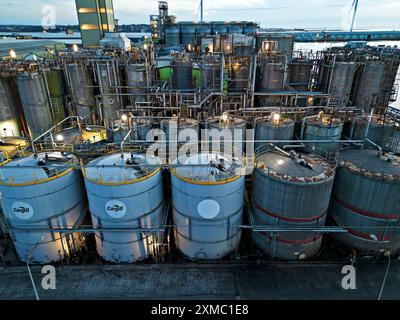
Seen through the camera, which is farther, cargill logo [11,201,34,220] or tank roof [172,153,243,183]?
cargill logo [11,201,34,220]

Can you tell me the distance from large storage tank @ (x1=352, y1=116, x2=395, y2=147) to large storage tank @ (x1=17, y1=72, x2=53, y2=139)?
28903mm

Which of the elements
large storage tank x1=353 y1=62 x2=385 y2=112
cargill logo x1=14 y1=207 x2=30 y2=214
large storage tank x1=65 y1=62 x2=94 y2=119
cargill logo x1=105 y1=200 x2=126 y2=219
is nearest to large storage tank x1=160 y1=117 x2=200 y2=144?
cargill logo x1=105 y1=200 x2=126 y2=219

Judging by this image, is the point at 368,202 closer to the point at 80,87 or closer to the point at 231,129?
the point at 231,129

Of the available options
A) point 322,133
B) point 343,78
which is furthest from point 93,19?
point 322,133

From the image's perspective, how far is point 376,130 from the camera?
19.6 metres

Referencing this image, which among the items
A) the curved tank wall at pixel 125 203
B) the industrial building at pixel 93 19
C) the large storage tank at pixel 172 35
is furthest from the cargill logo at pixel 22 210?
the large storage tank at pixel 172 35

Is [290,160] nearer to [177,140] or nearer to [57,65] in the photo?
[177,140]

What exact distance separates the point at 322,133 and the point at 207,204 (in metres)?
10.9

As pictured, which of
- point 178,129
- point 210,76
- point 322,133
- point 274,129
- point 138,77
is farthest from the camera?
point 138,77

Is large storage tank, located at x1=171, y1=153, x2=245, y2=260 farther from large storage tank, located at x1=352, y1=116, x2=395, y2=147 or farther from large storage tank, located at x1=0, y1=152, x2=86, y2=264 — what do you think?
large storage tank, located at x1=352, y1=116, x2=395, y2=147

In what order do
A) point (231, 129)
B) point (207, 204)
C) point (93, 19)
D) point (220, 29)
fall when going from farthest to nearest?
point (220, 29), point (93, 19), point (231, 129), point (207, 204)

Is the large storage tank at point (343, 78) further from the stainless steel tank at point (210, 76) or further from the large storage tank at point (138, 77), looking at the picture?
the large storage tank at point (138, 77)

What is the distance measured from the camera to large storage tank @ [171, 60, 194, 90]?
1107 inches
